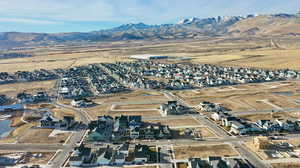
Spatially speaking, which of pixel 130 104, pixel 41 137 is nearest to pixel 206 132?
pixel 130 104

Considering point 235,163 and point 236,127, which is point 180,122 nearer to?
point 236,127

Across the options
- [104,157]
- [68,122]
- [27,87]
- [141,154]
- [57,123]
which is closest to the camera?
[104,157]

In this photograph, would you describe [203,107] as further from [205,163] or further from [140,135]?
[205,163]

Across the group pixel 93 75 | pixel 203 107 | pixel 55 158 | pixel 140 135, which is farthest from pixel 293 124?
pixel 93 75

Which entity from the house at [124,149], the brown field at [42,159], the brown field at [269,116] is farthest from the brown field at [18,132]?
the brown field at [269,116]

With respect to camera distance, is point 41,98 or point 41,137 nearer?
point 41,137

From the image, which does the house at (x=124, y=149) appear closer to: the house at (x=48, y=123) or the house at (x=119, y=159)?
the house at (x=119, y=159)

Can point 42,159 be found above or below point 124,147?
below
